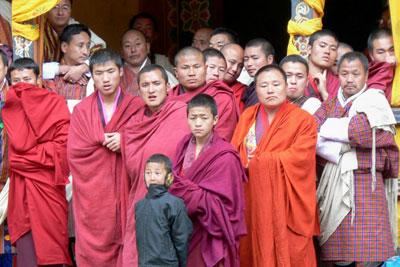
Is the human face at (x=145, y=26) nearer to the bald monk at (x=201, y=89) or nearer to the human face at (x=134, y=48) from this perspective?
the human face at (x=134, y=48)

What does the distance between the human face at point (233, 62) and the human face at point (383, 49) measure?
3.90ft

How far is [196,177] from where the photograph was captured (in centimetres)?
648

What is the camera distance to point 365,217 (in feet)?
23.2

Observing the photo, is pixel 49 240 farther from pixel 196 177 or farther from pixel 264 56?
pixel 264 56

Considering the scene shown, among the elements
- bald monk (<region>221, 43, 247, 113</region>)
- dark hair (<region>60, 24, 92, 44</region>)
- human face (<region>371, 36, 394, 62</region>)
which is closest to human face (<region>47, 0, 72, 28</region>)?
dark hair (<region>60, 24, 92, 44</region>)

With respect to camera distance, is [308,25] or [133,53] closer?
[308,25]

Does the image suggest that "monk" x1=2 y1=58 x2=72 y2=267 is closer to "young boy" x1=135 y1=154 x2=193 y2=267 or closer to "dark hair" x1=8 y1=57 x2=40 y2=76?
"dark hair" x1=8 y1=57 x2=40 y2=76

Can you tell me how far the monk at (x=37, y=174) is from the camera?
754cm

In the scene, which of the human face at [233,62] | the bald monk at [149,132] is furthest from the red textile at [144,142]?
the human face at [233,62]

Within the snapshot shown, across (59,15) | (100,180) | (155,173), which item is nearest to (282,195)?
(155,173)

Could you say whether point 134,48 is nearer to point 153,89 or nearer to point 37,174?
point 153,89

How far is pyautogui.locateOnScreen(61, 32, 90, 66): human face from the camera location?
8.47m

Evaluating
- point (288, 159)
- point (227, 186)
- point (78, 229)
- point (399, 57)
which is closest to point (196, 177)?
point (227, 186)

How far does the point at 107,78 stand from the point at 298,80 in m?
1.56
